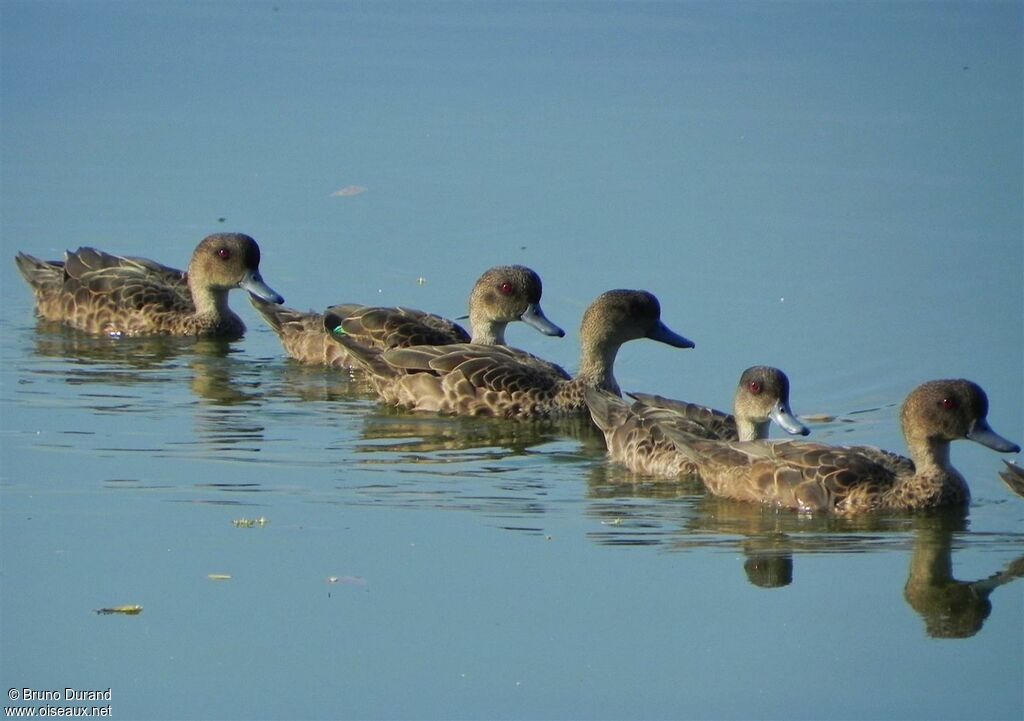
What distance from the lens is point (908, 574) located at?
11.6 meters

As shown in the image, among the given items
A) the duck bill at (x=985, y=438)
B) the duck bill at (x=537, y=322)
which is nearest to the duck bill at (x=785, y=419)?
the duck bill at (x=985, y=438)

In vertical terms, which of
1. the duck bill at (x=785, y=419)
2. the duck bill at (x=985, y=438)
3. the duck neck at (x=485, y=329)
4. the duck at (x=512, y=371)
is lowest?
the duck bill at (x=985, y=438)

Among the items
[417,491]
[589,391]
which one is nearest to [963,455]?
[589,391]

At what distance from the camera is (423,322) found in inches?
630

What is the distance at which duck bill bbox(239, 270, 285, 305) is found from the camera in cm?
1684

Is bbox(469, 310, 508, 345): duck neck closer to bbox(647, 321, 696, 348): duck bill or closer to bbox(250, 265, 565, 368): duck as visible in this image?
bbox(250, 265, 565, 368): duck

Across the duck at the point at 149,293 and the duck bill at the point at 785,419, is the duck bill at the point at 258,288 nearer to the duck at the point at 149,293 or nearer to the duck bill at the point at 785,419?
the duck at the point at 149,293

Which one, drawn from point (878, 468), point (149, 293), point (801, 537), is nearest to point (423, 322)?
point (149, 293)

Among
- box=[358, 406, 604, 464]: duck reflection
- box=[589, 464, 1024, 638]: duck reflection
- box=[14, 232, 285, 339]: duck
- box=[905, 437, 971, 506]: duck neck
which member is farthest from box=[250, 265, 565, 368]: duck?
box=[905, 437, 971, 506]: duck neck

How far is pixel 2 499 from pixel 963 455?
5703 millimetres

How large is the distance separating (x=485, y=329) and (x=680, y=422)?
9.71ft

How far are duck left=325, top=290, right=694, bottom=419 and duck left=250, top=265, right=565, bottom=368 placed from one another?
339 mm

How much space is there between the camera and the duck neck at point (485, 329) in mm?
16156

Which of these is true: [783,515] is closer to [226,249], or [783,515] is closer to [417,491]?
[417,491]
